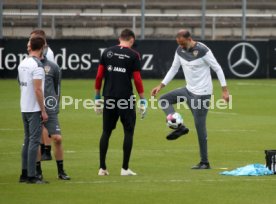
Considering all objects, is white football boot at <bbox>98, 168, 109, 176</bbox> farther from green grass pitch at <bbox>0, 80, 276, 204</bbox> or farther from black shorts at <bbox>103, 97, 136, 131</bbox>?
black shorts at <bbox>103, 97, 136, 131</bbox>

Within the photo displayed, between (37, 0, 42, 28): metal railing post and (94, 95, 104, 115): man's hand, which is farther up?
(37, 0, 42, 28): metal railing post

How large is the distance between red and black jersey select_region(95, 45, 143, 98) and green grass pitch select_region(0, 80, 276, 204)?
50.0 inches

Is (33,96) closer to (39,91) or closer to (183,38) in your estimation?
(39,91)

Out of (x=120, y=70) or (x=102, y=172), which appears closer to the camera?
(x=120, y=70)

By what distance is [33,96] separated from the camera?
42.4ft

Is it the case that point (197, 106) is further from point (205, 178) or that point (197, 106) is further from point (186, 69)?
point (205, 178)

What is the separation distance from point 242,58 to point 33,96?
2386cm

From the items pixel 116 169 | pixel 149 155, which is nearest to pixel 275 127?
pixel 149 155

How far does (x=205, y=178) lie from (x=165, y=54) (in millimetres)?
22002


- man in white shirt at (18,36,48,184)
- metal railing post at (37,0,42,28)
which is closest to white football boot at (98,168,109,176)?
man in white shirt at (18,36,48,184)

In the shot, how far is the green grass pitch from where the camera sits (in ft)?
40.2

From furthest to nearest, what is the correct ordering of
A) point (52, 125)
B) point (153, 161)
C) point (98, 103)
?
point (153, 161)
point (98, 103)
point (52, 125)

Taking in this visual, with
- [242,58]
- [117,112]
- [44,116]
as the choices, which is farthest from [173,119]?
[242,58]

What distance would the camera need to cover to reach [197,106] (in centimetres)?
1528
